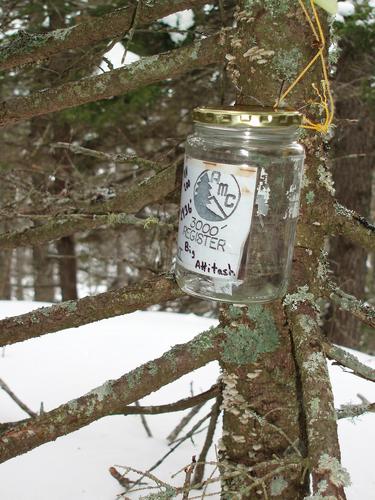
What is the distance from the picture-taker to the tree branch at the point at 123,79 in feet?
4.39

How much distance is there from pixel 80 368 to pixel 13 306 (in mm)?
1286

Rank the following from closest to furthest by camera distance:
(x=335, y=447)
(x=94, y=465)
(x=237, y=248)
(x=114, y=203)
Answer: (x=335, y=447), (x=237, y=248), (x=114, y=203), (x=94, y=465)

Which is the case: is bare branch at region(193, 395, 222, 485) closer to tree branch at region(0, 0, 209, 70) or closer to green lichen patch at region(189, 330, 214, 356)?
green lichen patch at region(189, 330, 214, 356)

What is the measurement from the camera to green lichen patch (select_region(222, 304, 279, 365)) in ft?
4.48

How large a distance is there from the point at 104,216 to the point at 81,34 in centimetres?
48

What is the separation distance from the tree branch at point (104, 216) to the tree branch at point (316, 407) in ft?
1.71

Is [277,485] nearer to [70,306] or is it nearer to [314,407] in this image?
[314,407]

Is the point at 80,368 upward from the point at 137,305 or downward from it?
downward

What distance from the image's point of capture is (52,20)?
16.9 ft

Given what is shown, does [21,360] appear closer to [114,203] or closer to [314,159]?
[114,203]

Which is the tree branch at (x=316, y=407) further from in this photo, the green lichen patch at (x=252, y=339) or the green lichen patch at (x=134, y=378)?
the green lichen patch at (x=134, y=378)

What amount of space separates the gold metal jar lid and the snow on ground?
0.97m

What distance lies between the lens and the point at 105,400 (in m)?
1.29

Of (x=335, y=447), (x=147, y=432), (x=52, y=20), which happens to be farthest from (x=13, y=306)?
(x=335, y=447)
